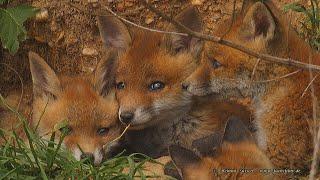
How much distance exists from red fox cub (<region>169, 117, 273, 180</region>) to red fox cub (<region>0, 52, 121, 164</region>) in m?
1.08

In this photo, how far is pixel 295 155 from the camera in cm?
509

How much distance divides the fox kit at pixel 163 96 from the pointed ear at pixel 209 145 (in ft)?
2.03

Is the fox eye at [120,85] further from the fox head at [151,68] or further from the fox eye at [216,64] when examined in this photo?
the fox eye at [216,64]

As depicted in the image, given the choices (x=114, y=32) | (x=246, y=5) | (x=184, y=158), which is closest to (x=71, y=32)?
(x=114, y=32)

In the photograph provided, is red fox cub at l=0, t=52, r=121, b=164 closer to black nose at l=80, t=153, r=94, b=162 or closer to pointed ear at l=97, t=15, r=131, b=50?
black nose at l=80, t=153, r=94, b=162

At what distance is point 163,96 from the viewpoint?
19.1 ft

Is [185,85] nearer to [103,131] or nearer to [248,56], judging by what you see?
[248,56]

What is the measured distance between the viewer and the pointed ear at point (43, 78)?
5.78 metres

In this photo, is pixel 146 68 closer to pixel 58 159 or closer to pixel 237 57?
pixel 237 57

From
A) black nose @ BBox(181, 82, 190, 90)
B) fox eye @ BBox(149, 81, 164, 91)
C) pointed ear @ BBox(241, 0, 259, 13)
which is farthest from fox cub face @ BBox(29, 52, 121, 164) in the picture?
pointed ear @ BBox(241, 0, 259, 13)

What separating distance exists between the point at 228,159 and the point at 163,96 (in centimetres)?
143

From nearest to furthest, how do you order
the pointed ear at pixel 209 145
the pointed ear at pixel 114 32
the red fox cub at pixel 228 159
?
1. the red fox cub at pixel 228 159
2. the pointed ear at pixel 209 145
3. the pointed ear at pixel 114 32

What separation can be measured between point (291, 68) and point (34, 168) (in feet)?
6.41

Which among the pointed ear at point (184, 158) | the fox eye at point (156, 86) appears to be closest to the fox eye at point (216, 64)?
the fox eye at point (156, 86)
